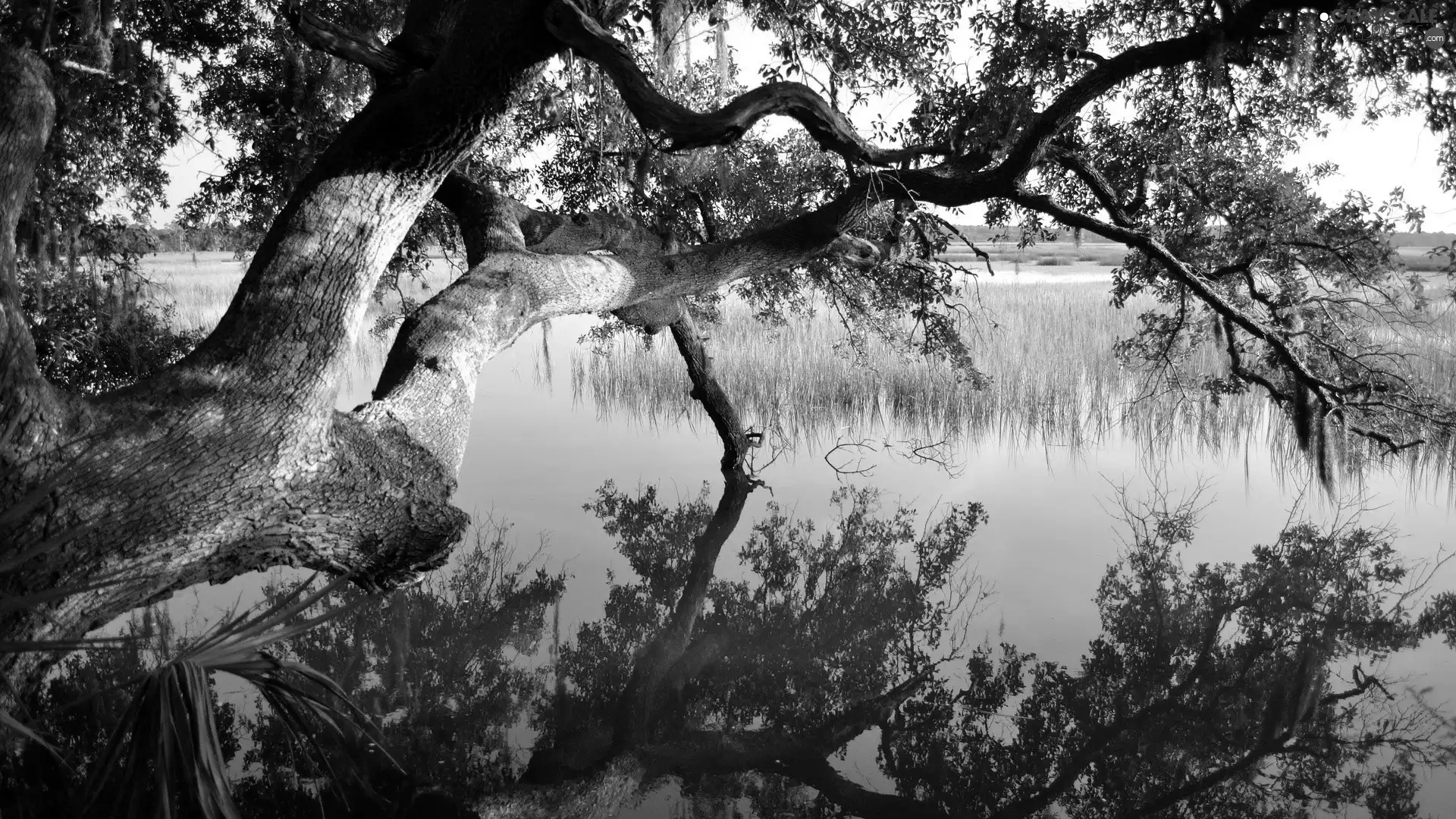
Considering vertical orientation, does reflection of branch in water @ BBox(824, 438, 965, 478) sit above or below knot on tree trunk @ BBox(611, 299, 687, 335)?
below

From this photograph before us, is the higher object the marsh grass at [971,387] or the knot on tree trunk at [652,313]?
the knot on tree trunk at [652,313]

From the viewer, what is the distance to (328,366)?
3.42m

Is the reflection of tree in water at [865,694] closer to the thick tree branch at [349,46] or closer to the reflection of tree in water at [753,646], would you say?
the reflection of tree in water at [753,646]

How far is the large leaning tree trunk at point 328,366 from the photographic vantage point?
9.29ft

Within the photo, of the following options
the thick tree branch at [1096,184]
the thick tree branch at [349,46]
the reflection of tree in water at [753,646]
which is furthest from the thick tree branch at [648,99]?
the thick tree branch at [1096,184]

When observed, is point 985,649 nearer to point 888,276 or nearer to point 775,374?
point 888,276

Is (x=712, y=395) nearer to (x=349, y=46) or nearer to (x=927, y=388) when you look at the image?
(x=927, y=388)

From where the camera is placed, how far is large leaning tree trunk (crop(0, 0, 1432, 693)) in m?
2.83

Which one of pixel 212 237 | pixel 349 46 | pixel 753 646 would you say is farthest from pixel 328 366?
pixel 212 237

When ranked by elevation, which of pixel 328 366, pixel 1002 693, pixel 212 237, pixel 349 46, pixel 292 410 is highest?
pixel 349 46

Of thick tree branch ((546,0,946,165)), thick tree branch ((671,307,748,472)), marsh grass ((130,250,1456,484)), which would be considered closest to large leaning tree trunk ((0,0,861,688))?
thick tree branch ((546,0,946,165))

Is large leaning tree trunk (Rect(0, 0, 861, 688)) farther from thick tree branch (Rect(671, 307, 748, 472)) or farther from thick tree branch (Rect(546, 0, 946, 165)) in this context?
thick tree branch (Rect(671, 307, 748, 472))

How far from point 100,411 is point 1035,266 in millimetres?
24516

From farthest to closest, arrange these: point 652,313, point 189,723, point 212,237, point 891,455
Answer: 1. point 891,455
2. point 212,237
3. point 652,313
4. point 189,723
